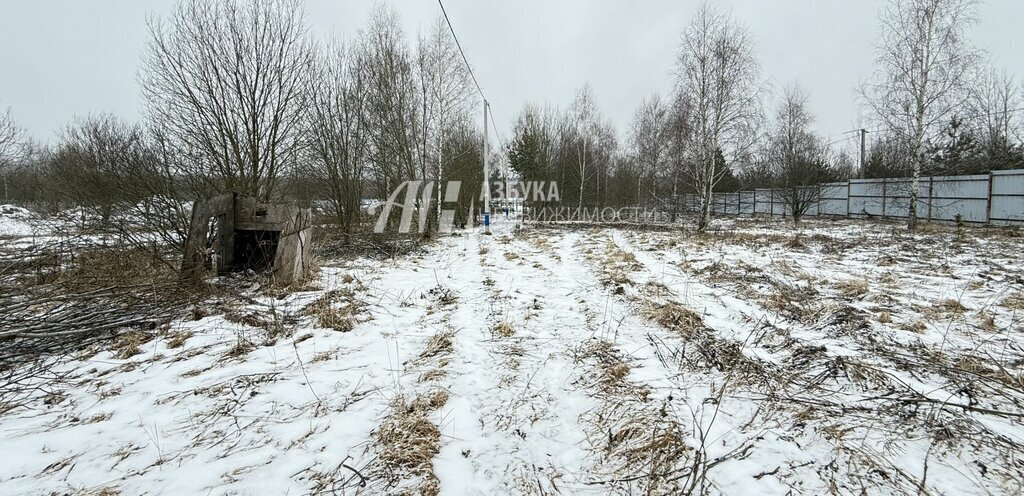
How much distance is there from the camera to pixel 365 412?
89.4 inches

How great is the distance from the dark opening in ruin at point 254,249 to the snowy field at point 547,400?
154 cm

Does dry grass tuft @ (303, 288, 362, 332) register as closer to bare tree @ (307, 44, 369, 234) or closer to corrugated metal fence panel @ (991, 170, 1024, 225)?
bare tree @ (307, 44, 369, 234)

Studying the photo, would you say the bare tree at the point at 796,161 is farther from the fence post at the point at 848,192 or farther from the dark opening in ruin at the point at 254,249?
the dark opening in ruin at the point at 254,249

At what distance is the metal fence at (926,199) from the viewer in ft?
44.8

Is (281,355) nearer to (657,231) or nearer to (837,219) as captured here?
(657,231)

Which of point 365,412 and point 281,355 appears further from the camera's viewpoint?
point 281,355

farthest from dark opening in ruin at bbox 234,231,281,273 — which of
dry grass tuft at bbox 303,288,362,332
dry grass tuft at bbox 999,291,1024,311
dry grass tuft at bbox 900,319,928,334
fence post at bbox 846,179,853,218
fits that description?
fence post at bbox 846,179,853,218

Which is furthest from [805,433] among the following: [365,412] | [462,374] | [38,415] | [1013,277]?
[1013,277]

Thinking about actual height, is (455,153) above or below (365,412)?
above

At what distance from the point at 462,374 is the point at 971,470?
2696 mm

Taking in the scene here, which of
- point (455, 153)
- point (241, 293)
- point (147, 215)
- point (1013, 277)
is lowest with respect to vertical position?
point (1013, 277)

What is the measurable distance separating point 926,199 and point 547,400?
23.6 meters

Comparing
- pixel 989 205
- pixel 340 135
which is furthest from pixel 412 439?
pixel 989 205

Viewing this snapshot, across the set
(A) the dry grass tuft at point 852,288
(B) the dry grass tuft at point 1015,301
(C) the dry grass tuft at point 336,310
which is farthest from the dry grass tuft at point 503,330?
(B) the dry grass tuft at point 1015,301
